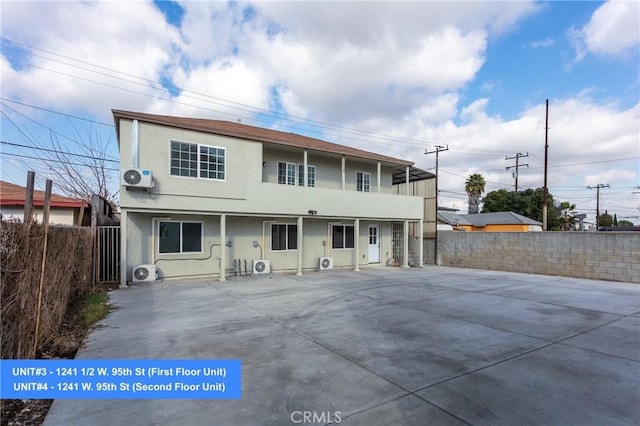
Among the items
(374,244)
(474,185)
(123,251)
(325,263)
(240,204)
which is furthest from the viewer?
(474,185)

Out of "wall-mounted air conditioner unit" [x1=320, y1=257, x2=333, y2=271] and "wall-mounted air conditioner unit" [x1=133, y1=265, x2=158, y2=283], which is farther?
"wall-mounted air conditioner unit" [x1=320, y1=257, x2=333, y2=271]

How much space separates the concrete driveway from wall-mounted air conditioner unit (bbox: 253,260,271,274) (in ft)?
11.6

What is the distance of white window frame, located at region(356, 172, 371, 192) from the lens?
16.5 meters

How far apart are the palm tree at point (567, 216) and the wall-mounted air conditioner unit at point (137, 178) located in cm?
4985

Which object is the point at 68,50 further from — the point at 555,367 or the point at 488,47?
the point at 555,367

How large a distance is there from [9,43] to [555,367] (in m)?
18.2

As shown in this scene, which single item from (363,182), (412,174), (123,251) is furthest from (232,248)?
(412,174)

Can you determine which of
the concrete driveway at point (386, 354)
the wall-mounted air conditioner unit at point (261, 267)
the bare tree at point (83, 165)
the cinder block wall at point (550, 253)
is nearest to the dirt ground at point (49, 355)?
the concrete driveway at point (386, 354)

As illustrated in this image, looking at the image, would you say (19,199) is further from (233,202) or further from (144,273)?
(233,202)

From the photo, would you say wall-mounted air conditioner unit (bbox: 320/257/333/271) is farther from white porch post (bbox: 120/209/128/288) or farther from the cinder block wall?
white porch post (bbox: 120/209/128/288)

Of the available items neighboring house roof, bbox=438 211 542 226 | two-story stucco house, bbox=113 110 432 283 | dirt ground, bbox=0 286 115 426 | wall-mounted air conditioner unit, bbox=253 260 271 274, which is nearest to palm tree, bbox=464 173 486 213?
neighboring house roof, bbox=438 211 542 226

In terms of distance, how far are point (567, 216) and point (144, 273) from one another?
5028 centimetres

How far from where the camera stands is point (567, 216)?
4303 centimetres

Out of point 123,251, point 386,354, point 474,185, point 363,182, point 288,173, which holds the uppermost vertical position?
point 474,185
